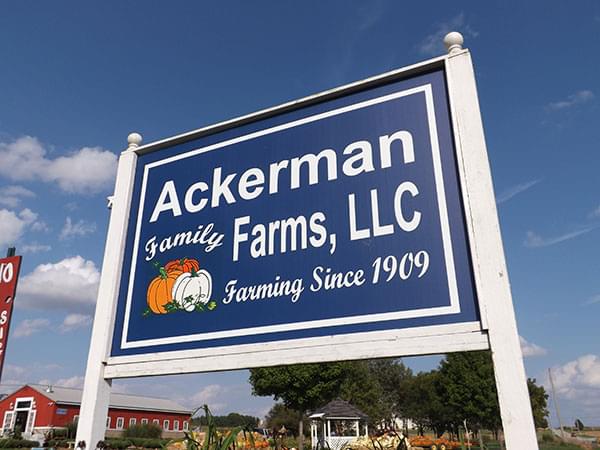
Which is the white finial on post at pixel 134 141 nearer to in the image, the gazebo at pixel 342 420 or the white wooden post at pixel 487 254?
the white wooden post at pixel 487 254

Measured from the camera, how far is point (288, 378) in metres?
31.4

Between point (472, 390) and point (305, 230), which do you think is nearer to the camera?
point (305, 230)

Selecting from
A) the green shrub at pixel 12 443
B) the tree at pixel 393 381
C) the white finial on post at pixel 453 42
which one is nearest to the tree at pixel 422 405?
the tree at pixel 393 381

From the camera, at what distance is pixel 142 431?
131 feet

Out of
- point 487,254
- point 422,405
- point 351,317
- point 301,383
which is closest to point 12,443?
point 351,317

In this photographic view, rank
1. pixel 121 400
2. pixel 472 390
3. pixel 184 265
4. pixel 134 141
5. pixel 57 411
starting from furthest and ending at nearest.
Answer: pixel 121 400
pixel 57 411
pixel 472 390
pixel 134 141
pixel 184 265

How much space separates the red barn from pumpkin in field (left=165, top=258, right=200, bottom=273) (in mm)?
34204

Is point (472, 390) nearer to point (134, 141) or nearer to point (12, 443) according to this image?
point (12, 443)

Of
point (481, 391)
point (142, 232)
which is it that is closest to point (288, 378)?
point (481, 391)

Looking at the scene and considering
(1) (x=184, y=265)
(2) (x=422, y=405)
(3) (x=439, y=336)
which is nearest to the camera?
(3) (x=439, y=336)

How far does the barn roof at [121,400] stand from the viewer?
126ft

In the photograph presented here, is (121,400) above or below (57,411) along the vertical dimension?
above

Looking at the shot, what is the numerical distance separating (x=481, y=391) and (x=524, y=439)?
3607cm

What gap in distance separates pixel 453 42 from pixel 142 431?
1669 inches
